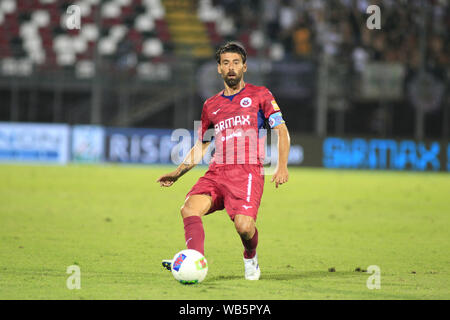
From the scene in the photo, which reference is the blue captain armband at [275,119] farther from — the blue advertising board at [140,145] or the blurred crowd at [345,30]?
the blurred crowd at [345,30]

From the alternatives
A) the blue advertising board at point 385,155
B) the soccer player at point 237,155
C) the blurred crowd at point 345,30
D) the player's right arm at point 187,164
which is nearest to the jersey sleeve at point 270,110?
the soccer player at point 237,155

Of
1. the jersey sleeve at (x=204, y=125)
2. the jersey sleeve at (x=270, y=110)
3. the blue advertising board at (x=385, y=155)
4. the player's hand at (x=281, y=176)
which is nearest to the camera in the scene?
the player's hand at (x=281, y=176)

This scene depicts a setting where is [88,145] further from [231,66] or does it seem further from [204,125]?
[231,66]

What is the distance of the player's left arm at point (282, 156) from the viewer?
6.38m

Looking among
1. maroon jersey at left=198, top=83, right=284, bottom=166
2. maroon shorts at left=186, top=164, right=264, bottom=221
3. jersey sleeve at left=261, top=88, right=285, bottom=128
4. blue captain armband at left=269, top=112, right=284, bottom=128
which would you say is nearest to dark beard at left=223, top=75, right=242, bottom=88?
maroon jersey at left=198, top=83, right=284, bottom=166

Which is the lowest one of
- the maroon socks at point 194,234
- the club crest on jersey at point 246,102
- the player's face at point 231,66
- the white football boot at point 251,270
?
the white football boot at point 251,270

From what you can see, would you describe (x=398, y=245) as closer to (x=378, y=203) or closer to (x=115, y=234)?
(x=115, y=234)

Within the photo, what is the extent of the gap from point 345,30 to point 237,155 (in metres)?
21.3

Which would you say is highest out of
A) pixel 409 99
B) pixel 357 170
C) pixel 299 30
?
pixel 299 30

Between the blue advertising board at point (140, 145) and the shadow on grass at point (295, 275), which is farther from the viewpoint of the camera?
the blue advertising board at point (140, 145)

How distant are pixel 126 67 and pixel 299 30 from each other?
6.64m

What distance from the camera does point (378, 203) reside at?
51.1 ft

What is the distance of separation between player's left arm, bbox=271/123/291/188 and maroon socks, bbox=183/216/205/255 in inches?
27.3
